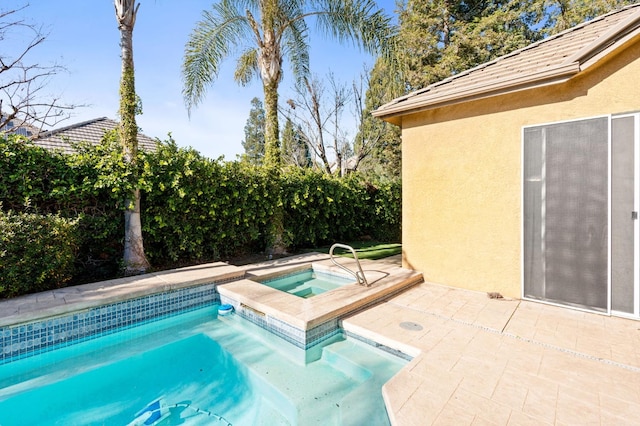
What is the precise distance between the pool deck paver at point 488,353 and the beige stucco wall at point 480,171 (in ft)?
2.66

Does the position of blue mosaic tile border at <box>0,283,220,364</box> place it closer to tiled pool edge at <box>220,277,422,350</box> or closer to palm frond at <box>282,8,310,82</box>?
tiled pool edge at <box>220,277,422,350</box>

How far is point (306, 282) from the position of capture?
9039 millimetres

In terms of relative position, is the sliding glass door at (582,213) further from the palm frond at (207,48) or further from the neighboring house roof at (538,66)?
the palm frond at (207,48)

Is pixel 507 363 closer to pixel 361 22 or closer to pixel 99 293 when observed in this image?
pixel 99 293

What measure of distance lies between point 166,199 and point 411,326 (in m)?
7.24

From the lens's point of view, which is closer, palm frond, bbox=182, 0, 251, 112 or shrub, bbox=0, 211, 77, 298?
shrub, bbox=0, 211, 77, 298

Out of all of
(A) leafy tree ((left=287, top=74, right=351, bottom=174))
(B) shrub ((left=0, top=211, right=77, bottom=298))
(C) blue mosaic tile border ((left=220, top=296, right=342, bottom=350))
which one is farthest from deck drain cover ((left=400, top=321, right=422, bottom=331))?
(A) leafy tree ((left=287, top=74, right=351, bottom=174))

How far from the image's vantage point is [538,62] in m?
6.10

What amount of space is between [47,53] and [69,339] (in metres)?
12.0

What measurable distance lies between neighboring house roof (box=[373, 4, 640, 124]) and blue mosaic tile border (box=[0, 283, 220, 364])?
6.64 m

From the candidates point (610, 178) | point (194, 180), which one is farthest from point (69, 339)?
point (610, 178)

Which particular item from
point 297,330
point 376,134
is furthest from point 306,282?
point 376,134

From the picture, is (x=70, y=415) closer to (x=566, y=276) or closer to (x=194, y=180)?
(x=194, y=180)

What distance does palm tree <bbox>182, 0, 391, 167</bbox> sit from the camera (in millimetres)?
10938
